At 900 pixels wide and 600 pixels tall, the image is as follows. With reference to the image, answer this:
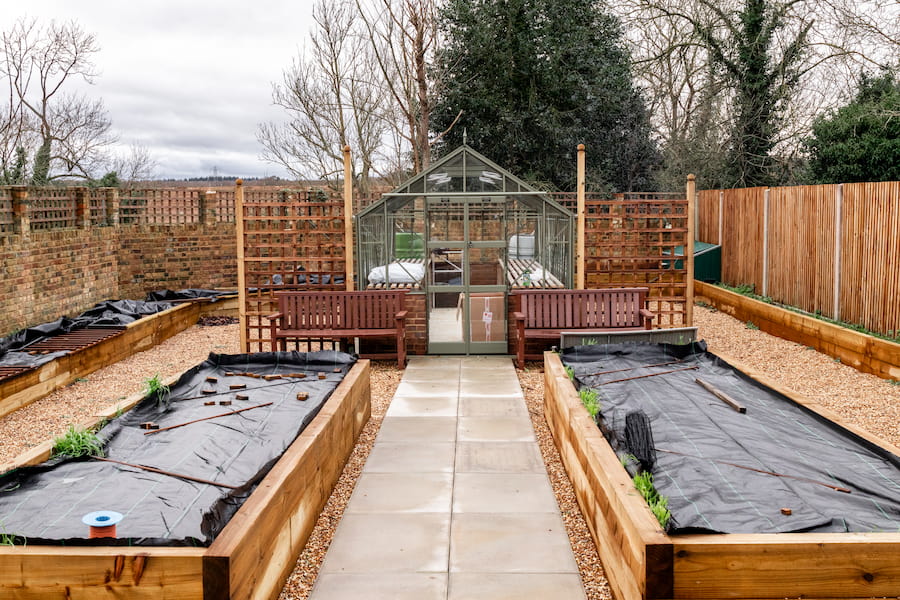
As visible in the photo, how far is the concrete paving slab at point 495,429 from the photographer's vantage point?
7230mm

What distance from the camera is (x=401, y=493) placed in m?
5.79

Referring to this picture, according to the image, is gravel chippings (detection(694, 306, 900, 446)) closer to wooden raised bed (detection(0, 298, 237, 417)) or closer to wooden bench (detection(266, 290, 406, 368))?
wooden bench (detection(266, 290, 406, 368))

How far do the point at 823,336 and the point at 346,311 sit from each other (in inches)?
251

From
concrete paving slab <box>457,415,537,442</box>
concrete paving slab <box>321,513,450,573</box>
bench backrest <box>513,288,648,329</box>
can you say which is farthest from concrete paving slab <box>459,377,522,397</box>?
concrete paving slab <box>321,513,450,573</box>

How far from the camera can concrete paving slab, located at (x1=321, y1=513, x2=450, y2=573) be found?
4.54m

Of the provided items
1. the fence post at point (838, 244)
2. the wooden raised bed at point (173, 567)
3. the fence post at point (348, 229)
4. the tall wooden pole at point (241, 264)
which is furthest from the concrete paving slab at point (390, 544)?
the fence post at point (838, 244)

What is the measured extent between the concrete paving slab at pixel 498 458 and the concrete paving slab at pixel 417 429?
343 mm

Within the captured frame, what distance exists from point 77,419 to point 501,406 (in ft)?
13.8

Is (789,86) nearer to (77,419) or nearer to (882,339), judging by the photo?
(882,339)

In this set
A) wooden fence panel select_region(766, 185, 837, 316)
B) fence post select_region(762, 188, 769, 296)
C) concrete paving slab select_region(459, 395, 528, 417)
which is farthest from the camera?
fence post select_region(762, 188, 769, 296)

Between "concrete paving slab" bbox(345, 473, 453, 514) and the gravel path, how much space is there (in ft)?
0.38

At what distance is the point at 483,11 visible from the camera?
21.3 m

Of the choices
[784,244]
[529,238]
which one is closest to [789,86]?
[784,244]

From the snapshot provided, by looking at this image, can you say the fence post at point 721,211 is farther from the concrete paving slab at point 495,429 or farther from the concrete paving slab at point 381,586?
the concrete paving slab at point 381,586
